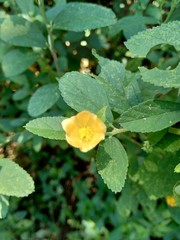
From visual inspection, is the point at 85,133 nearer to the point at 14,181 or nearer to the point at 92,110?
the point at 92,110

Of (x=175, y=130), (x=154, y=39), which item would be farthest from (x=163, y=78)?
(x=175, y=130)

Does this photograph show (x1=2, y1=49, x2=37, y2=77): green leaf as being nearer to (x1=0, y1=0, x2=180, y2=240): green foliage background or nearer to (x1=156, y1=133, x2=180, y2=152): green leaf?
(x1=0, y1=0, x2=180, y2=240): green foliage background

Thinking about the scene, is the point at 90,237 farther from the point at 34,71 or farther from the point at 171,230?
the point at 34,71

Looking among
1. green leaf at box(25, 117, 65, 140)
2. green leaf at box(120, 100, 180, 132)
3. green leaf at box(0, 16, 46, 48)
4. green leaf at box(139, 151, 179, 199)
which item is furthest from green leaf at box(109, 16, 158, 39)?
green leaf at box(25, 117, 65, 140)

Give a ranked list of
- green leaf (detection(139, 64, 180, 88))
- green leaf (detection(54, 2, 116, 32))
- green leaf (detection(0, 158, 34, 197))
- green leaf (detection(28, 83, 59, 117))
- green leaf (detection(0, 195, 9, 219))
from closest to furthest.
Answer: green leaf (detection(139, 64, 180, 88))
green leaf (detection(0, 158, 34, 197))
green leaf (detection(0, 195, 9, 219))
green leaf (detection(54, 2, 116, 32))
green leaf (detection(28, 83, 59, 117))

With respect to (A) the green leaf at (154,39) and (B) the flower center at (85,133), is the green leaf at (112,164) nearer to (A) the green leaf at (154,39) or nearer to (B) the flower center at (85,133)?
(B) the flower center at (85,133)

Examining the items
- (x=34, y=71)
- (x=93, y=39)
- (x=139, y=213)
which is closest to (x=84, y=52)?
(x=93, y=39)
